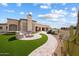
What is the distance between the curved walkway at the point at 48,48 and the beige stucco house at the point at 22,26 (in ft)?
0.44

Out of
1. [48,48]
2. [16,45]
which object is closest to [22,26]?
[16,45]

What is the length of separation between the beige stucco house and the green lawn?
91 mm

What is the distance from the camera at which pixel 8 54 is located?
187cm

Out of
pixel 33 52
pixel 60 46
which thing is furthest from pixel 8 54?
pixel 60 46

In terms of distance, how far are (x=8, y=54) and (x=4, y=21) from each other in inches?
14.6

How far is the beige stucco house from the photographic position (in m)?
1.91

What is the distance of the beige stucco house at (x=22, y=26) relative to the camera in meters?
1.91

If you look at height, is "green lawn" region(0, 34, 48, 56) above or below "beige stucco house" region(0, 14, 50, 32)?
below

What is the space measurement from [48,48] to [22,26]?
39 cm

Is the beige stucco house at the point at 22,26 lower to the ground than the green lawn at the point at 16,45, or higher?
higher

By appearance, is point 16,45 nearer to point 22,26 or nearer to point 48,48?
point 22,26

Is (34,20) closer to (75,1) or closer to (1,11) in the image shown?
(1,11)

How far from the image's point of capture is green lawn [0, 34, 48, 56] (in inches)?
73.8

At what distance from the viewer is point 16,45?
1.89 m
